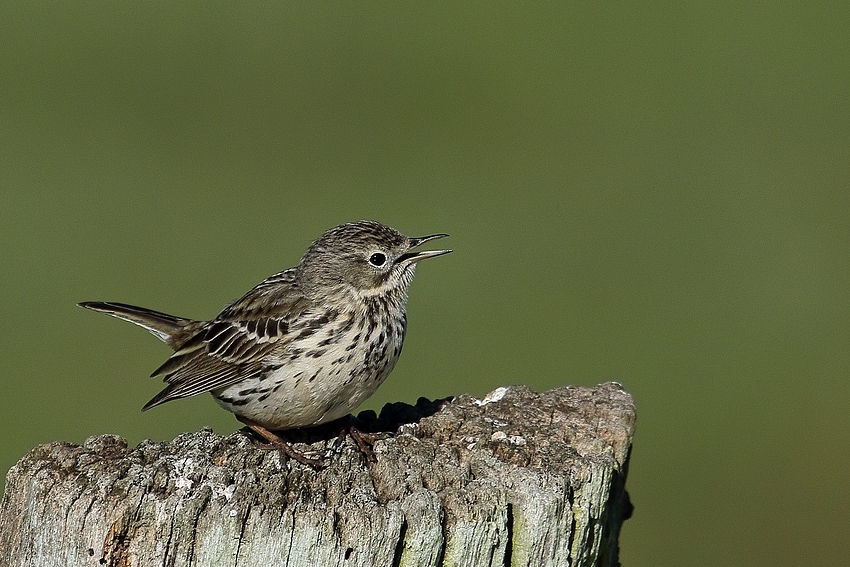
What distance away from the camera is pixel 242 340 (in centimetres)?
776

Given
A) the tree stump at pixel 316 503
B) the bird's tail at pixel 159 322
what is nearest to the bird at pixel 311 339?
the bird's tail at pixel 159 322

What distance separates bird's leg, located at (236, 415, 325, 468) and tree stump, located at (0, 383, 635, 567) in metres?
0.11

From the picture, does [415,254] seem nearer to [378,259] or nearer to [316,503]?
[378,259]

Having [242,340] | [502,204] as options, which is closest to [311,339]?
[242,340]

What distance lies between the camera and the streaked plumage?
7.30 metres

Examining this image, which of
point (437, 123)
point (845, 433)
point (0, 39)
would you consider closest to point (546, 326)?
point (845, 433)

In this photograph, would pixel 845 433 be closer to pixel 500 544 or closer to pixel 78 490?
pixel 500 544

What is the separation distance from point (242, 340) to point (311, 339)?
514mm

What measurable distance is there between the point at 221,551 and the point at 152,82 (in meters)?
16.6

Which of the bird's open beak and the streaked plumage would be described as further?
the bird's open beak

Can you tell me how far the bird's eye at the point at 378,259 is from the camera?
315 inches

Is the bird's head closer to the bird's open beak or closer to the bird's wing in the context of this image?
the bird's open beak

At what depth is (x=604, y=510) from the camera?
5828 millimetres

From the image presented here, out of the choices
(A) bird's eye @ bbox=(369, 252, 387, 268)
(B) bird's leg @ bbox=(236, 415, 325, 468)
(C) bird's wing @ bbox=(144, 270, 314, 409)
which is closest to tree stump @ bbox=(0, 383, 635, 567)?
(B) bird's leg @ bbox=(236, 415, 325, 468)
